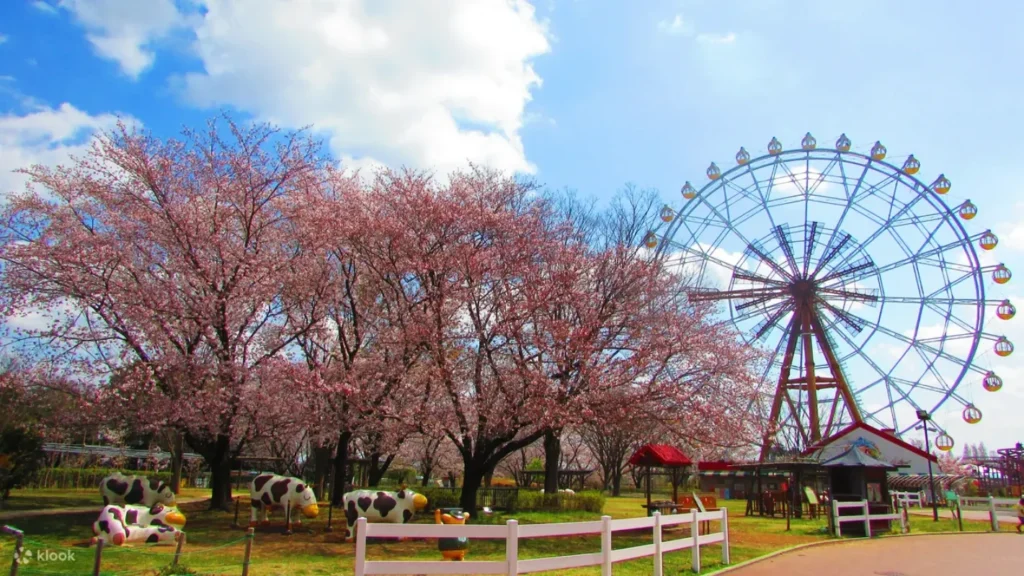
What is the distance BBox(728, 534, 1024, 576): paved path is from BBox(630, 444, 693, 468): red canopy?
4265mm

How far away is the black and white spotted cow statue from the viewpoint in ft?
45.9

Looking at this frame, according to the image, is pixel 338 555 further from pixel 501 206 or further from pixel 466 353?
pixel 501 206

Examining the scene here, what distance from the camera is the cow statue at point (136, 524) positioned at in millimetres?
12359

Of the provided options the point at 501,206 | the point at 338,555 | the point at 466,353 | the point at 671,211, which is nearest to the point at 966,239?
the point at 671,211

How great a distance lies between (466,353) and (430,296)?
172 cm

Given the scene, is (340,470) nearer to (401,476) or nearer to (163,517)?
(163,517)

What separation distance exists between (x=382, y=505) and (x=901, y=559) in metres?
10.0

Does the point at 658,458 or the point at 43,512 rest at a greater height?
the point at 658,458

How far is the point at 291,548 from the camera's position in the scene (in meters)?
12.9

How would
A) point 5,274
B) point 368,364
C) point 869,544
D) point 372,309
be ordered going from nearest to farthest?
point 869,544 → point 5,274 → point 368,364 → point 372,309

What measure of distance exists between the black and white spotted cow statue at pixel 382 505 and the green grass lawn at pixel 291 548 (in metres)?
0.54

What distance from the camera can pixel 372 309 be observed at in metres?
20.3

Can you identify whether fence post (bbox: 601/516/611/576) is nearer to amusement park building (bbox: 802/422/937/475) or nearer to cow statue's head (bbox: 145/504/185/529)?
cow statue's head (bbox: 145/504/185/529)

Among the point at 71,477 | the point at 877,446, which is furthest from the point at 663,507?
the point at 71,477
